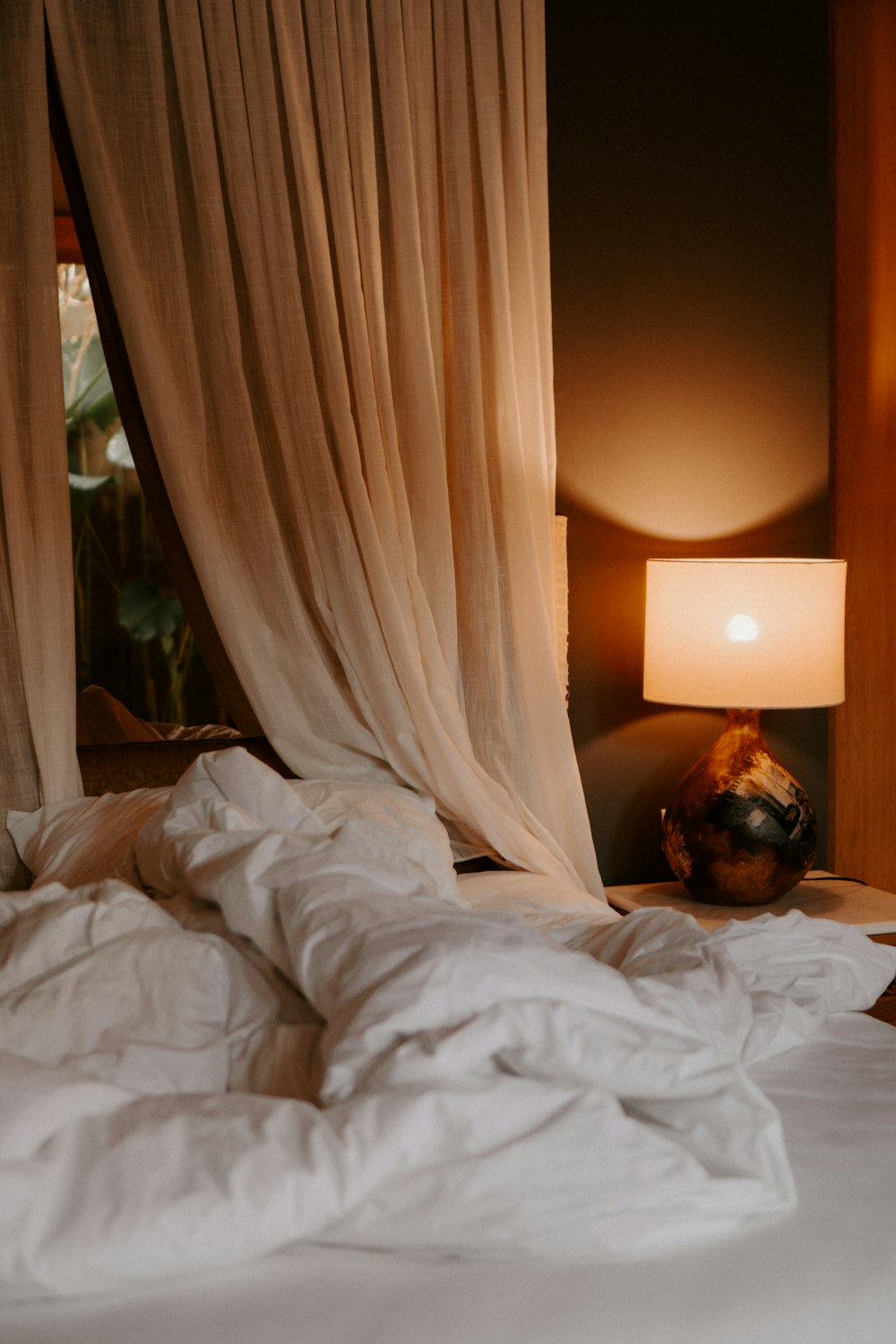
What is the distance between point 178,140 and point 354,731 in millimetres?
1224

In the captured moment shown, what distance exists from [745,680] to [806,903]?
52 centimetres

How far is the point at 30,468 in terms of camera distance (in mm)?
2387

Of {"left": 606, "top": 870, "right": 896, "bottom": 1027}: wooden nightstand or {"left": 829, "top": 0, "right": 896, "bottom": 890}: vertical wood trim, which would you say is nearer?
{"left": 606, "top": 870, "right": 896, "bottom": 1027}: wooden nightstand

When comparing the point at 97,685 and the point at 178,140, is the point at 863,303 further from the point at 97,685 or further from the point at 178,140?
the point at 97,685

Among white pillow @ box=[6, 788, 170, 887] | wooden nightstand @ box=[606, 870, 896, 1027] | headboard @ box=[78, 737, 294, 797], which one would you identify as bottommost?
wooden nightstand @ box=[606, 870, 896, 1027]

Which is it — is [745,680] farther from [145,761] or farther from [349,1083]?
[349,1083]

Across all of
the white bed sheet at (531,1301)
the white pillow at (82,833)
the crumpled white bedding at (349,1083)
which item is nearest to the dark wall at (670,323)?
the white pillow at (82,833)

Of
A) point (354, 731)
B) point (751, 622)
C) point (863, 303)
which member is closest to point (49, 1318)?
point (354, 731)

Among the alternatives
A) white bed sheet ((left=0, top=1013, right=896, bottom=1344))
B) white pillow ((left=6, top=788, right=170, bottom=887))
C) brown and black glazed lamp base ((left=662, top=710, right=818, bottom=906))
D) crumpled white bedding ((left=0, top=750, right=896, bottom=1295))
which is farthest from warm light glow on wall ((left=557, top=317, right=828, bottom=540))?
white bed sheet ((left=0, top=1013, right=896, bottom=1344))

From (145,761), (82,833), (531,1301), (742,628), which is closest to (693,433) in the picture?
(742,628)

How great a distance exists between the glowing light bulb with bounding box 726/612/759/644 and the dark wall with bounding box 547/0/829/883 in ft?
1.23

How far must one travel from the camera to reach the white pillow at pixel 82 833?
210 centimetres

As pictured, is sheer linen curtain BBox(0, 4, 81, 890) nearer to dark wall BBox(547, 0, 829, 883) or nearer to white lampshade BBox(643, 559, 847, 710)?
dark wall BBox(547, 0, 829, 883)

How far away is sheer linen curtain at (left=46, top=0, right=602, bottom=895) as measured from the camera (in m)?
2.44
